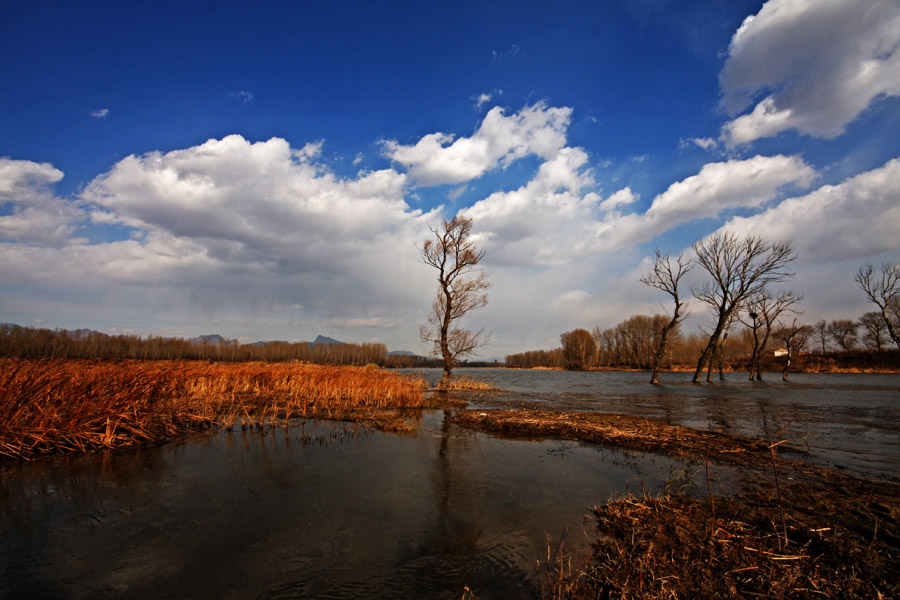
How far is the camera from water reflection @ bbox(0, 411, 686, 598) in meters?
3.55

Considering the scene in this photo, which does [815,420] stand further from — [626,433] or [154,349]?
[154,349]

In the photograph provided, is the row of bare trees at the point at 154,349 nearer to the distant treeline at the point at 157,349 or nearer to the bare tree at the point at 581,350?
the distant treeline at the point at 157,349

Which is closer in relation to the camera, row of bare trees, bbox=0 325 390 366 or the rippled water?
the rippled water

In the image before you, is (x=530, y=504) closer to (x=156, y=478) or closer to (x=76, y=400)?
(x=156, y=478)

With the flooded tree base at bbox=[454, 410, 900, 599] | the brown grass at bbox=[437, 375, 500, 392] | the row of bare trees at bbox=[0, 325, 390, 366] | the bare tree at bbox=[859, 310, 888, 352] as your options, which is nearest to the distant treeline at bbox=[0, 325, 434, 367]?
the row of bare trees at bbox=[0, 325, 390, 366]

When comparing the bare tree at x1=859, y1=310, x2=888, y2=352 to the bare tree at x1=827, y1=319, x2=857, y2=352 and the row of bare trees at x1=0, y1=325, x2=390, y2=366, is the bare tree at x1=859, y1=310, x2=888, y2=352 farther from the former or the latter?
the row of bare trees at x1=0, y1=325, x2=390, y2=366

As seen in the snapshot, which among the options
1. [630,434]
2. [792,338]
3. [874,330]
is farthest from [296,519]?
[874,330]

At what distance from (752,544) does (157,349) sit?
115152mm

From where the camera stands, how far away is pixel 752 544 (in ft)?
11.8

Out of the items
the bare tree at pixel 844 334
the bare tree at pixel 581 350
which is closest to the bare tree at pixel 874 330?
the bare tree at pixel 844 334

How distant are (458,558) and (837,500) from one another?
16.8 ft

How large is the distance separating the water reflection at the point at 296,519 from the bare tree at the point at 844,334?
265ft

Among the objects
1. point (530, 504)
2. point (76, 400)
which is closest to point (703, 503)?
point (530, 504)

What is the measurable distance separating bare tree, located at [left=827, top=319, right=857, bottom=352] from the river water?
7430 centimetres
